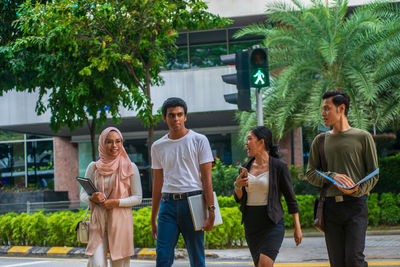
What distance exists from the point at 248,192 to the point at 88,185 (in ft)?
4.83

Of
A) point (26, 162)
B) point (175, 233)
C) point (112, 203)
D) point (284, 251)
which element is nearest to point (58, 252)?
point (284, 251)

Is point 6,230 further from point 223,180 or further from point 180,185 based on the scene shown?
point 180,185

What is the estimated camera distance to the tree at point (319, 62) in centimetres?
1404

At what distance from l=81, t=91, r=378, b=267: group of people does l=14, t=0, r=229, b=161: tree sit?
624 centimetres

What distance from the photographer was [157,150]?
5.25 meters

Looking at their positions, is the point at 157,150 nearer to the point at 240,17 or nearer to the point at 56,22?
the point at 56,22

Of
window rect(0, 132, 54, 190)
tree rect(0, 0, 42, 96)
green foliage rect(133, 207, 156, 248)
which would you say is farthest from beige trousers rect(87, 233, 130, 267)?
window rect(0, 132, 54, 190)

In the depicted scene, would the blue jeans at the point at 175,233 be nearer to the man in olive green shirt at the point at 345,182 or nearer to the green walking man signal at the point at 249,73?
the man in olive green shirt at the point at 345,182

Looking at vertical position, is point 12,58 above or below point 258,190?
above

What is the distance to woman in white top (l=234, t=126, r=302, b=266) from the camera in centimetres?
503

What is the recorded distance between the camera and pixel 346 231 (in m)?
4.83

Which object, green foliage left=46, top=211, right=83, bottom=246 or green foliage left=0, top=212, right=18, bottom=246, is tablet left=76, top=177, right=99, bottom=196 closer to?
green foliage left=46, top=211, right=83, bottom=246

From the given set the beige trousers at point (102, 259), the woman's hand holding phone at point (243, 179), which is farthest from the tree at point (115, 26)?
the woman's hand holding phone at point (243, 179)

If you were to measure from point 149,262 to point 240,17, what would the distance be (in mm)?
13151
